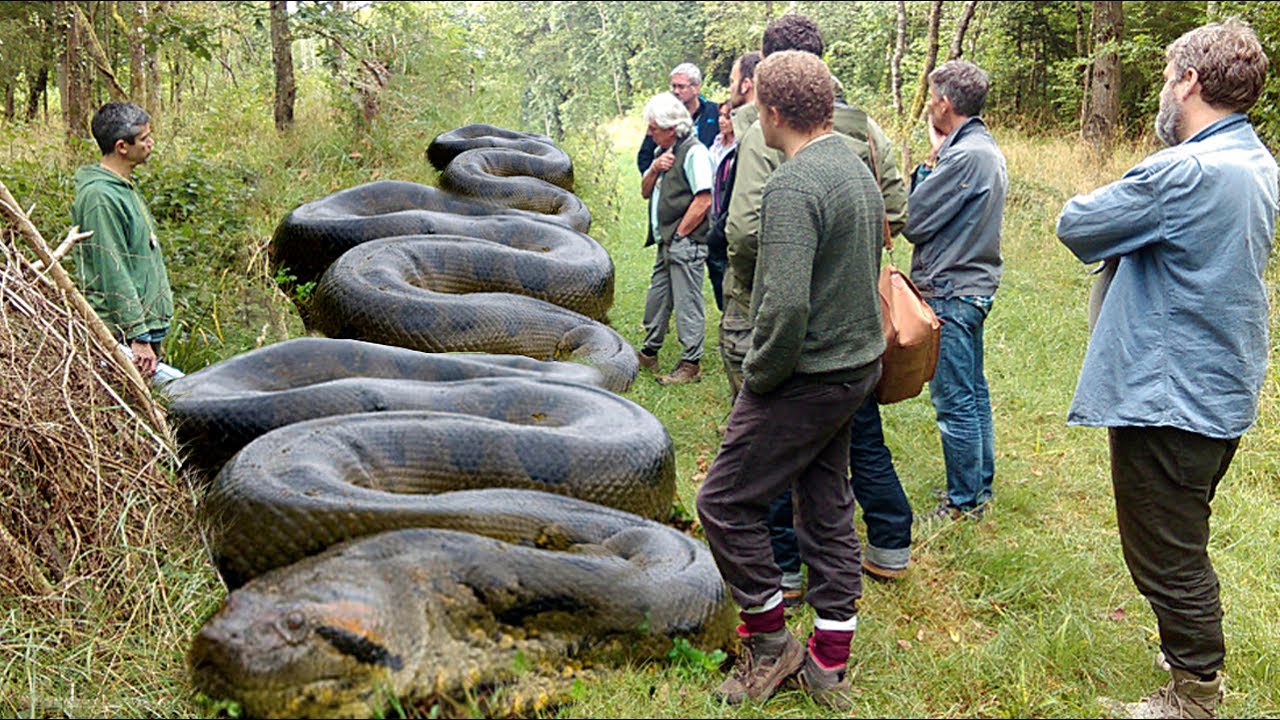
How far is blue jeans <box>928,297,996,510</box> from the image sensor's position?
4.66 meters

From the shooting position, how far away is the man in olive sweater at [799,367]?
291 cm

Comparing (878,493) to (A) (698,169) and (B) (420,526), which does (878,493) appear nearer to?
(B) (420,526)

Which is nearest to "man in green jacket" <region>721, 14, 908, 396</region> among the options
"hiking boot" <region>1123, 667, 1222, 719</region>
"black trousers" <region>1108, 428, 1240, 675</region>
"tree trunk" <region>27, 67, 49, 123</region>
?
"black trousers" <region>1108, 428, 1240, 675</region>

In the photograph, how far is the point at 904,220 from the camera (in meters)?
4.46

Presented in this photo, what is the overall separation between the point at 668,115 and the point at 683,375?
1765mm

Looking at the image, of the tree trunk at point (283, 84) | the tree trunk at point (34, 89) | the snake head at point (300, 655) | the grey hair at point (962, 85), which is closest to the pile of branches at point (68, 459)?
the snake head at point (300, 655)

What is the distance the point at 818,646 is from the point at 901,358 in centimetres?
111

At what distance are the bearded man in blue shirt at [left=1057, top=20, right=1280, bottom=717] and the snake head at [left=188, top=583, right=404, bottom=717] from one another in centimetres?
224

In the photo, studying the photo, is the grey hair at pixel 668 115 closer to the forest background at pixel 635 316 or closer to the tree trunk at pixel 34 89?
the forest background at pixel 635 316

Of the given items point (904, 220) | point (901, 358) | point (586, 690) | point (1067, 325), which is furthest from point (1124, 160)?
point (586, 690)

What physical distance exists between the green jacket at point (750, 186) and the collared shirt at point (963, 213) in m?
0.50

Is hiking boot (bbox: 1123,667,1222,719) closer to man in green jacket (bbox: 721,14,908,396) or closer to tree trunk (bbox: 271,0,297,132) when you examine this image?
man in green jacket (bbox: 721,14,908,396)

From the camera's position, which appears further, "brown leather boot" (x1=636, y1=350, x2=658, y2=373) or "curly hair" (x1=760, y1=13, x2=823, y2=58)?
"brown leather boot" (x1=636, y1=350, x2=658, y2=373)

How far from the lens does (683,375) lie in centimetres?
696
